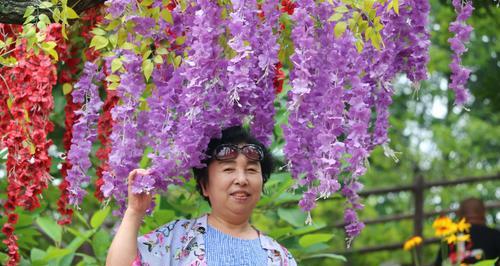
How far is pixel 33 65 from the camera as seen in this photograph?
3123 millimetres

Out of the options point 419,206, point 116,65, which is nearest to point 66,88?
point 116,65

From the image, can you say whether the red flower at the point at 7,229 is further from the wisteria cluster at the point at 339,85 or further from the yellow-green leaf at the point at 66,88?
the wisteria cluster at the point at 339,85

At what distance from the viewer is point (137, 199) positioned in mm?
2889

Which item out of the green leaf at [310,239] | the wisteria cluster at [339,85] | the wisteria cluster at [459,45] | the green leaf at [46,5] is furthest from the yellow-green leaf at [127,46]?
the green leaf at [310,239]

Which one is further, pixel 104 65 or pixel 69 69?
pixel 69 69

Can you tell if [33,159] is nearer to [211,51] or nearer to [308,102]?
[211,51]

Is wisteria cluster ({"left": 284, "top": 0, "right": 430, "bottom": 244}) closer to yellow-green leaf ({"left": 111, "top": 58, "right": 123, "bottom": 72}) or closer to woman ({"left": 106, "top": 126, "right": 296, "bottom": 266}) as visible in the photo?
woman ({"left": 106, "top": 126, "right": 296, "bottom": 266})

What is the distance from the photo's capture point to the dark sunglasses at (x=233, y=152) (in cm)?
306

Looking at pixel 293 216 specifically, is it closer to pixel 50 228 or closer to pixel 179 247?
pixel 50 228

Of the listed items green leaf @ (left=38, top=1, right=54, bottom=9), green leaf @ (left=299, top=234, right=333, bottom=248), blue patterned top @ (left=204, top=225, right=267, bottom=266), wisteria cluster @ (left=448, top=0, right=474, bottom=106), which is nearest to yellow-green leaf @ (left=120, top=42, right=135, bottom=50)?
green leaf @ (left=38, top=1, right=54, bottom=9)

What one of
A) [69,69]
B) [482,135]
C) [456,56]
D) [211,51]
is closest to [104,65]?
[69,69]

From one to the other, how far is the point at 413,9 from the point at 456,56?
0.67 feet

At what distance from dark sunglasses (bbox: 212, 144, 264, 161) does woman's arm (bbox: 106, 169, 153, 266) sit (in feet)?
0.95

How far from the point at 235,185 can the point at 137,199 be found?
1.06ft
